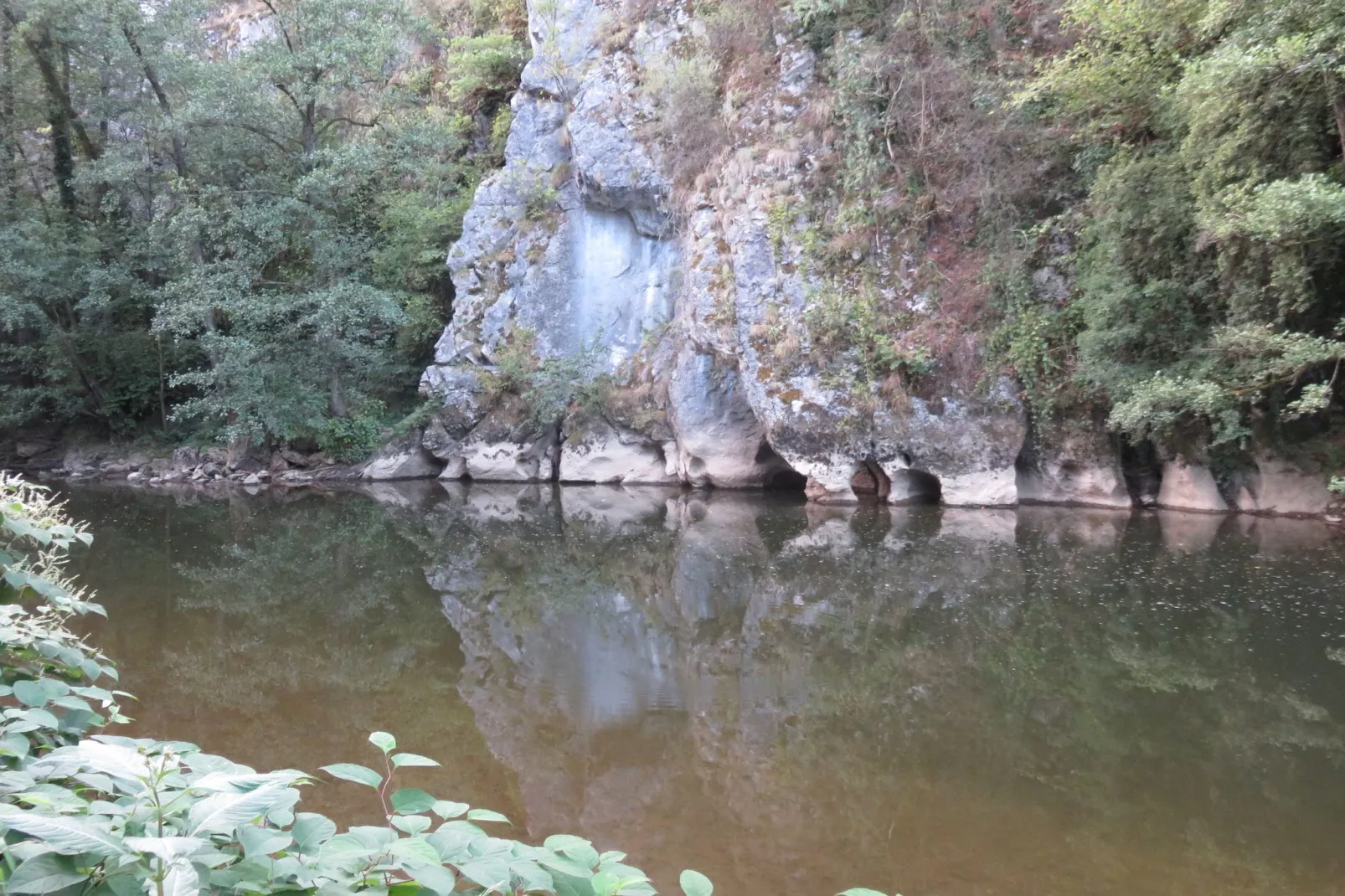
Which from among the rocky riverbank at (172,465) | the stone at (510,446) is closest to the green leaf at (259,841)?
the stone at (510,446)

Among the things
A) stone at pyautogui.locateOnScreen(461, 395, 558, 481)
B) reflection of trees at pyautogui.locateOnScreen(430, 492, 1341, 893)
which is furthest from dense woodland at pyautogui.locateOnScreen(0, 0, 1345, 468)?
reflection of trees at pyautogui.locateOnScreen(430, 492, 1341, 893)

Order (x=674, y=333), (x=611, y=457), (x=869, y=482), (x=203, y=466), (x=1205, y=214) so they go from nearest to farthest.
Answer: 1. (x=1205, y=214)
2. (x=869, y=482)
3. (x=674, y=333)
4. (x=611, y=457)
5. (x=203, y=466)

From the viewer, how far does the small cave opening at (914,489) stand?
14461mm

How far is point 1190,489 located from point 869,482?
5.07 meters

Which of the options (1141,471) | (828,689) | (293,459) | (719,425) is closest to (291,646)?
(828,689)

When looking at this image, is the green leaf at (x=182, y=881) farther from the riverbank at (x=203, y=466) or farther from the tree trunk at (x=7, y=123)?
the tree trunk at (x=7, y=123)

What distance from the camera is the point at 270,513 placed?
15453 millimetres

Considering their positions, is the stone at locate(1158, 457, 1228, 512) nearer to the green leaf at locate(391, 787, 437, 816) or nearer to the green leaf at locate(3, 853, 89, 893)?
the green leaf at locate(391, 787, 437, 816)

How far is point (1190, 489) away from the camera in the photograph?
12.5 meters

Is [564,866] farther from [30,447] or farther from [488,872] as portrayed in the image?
[30,447]

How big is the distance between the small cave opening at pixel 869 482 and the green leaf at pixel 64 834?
1425cm

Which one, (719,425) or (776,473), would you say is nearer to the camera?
(719,425)

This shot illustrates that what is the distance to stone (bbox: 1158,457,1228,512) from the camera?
12305 mm

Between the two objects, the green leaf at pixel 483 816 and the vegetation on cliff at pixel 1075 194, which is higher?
the vegetation on cliff at pixel 1075 194
